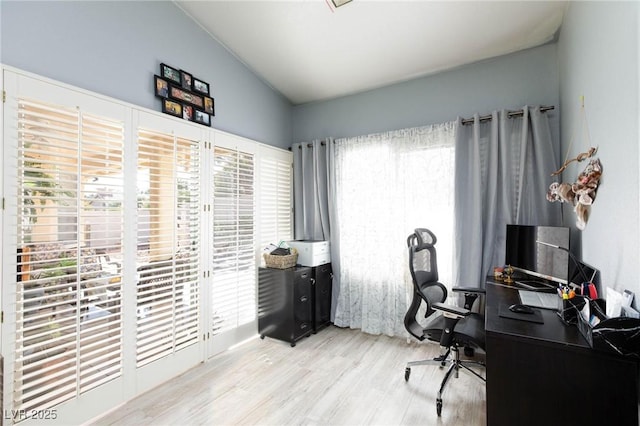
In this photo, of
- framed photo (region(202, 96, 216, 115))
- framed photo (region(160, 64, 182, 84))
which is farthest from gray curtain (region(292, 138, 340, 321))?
framed photo (region(160, 64, 182, 84))

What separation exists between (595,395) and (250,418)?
184 cm

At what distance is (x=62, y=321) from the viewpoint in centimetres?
174

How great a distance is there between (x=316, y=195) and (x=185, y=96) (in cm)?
172

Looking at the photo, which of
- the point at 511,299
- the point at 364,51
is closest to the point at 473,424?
the point at 511,299

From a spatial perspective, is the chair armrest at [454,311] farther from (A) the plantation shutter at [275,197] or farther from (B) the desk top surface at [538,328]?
(A) the plantation shutter at [275,197]

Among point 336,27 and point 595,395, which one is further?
point 336,27

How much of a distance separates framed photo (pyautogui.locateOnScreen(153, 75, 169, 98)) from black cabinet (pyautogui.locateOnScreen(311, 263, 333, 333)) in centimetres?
217

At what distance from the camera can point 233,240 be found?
2906 mm

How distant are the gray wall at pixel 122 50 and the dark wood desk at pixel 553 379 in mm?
2831

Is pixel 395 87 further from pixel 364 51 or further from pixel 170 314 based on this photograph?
pixel 170 314

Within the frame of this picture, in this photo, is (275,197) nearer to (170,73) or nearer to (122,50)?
(170,73)

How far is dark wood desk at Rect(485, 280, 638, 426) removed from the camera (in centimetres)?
115

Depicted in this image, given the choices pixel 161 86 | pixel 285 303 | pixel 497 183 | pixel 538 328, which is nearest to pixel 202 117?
pixel 161 86

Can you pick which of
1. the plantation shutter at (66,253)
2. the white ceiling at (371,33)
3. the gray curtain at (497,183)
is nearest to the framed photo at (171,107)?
the plantation shutter at (66,253)
